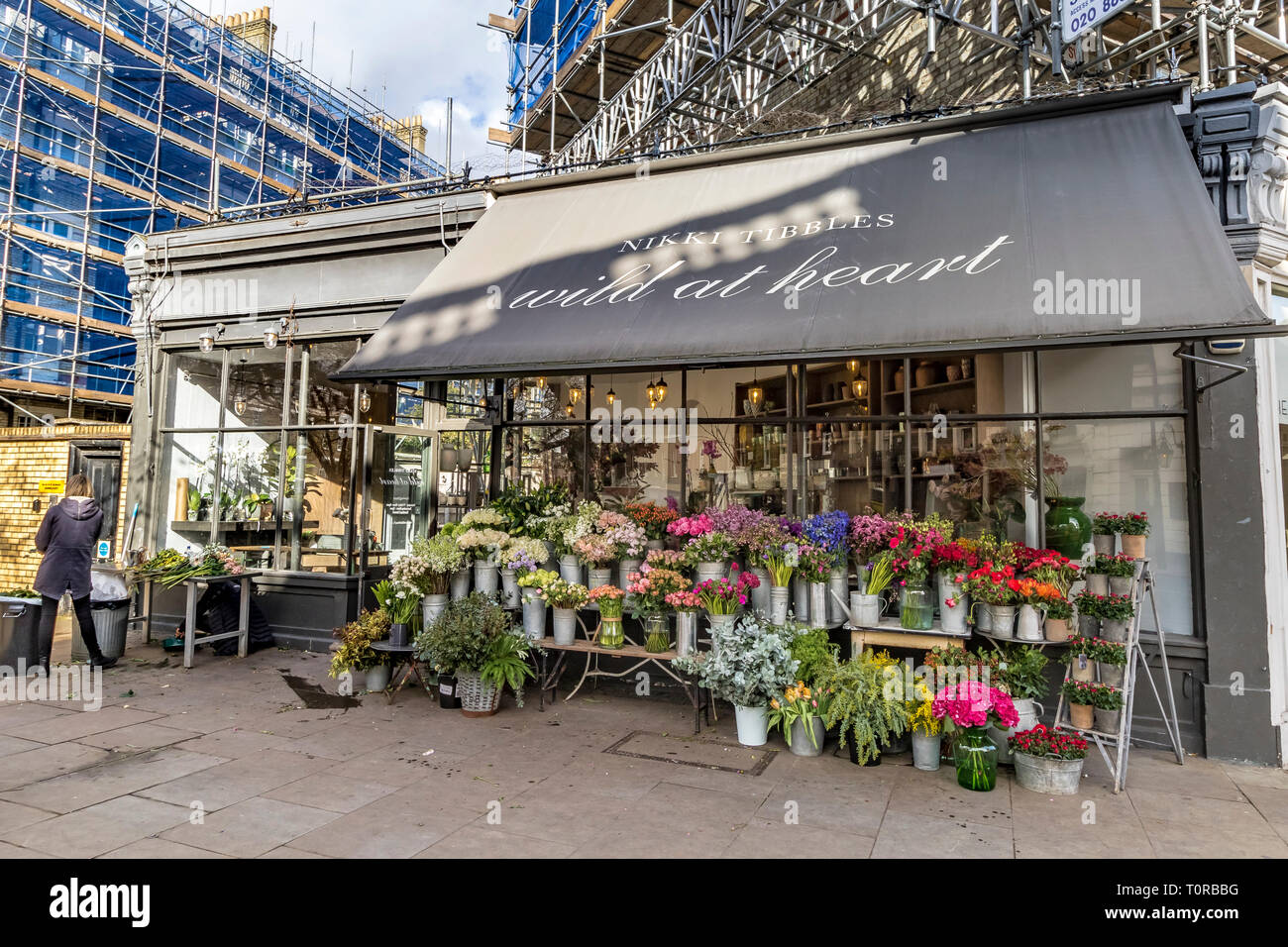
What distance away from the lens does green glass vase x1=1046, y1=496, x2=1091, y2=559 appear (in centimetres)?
678

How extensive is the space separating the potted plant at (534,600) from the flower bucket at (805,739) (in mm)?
2552

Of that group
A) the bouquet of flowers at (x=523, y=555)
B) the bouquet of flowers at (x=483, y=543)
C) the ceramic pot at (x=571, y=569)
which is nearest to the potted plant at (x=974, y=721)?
the ceramic pot at (x=571, y=569)

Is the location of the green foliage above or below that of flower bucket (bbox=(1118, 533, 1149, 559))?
below

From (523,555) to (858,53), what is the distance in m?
7.73

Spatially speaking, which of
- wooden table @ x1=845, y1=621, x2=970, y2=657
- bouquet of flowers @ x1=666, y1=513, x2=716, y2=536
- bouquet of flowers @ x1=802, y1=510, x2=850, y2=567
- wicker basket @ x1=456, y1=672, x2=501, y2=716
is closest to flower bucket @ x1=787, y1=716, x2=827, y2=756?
wooden table @ x1=845, y1=621, x2=970, y2=657

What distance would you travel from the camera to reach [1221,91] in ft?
20.6

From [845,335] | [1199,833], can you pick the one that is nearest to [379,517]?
[845,335]

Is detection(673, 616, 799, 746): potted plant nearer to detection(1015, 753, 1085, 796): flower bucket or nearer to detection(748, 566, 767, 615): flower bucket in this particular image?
detection(748, 566, 767, 615): flower bucket

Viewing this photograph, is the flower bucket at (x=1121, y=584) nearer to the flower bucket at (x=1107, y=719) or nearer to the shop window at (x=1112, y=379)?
the flower bucket at (x=1107, y=719)

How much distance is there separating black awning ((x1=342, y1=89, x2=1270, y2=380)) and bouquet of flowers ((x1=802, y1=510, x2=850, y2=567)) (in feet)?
5.57

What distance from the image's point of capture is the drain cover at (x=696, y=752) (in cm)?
584

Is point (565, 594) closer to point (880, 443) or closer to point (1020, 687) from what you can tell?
point (880, 443)

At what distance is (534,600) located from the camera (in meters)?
7.25

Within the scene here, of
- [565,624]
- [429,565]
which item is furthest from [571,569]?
[429,565]
